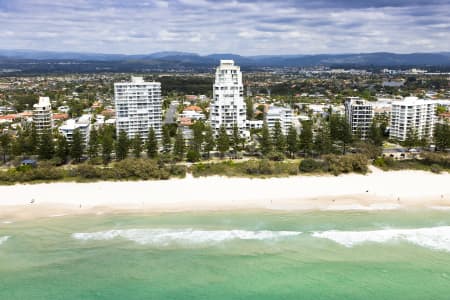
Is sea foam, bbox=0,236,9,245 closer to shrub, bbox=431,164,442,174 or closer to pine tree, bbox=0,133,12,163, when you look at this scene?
pine tree, bbox=0,133,12,163

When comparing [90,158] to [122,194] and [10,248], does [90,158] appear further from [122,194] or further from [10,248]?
[10,248]

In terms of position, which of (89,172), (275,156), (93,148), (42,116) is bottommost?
(89,172)

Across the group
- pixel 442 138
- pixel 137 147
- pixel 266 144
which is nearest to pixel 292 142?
pixel 266 144

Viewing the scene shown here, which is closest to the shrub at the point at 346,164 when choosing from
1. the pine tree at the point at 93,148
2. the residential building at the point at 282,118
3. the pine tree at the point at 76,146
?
the residential building at the point at 282,118

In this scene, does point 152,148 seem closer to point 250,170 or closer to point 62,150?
point 62,150

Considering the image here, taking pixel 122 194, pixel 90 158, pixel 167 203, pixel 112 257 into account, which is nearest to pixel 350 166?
pixel 167 203

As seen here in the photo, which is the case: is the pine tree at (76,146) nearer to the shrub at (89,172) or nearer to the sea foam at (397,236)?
the shrub at (89,172)

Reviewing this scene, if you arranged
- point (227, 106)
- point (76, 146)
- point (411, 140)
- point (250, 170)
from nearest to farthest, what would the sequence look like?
point (250, 170) < point (76, 146) < point (411, 140) < point (227, 106)
